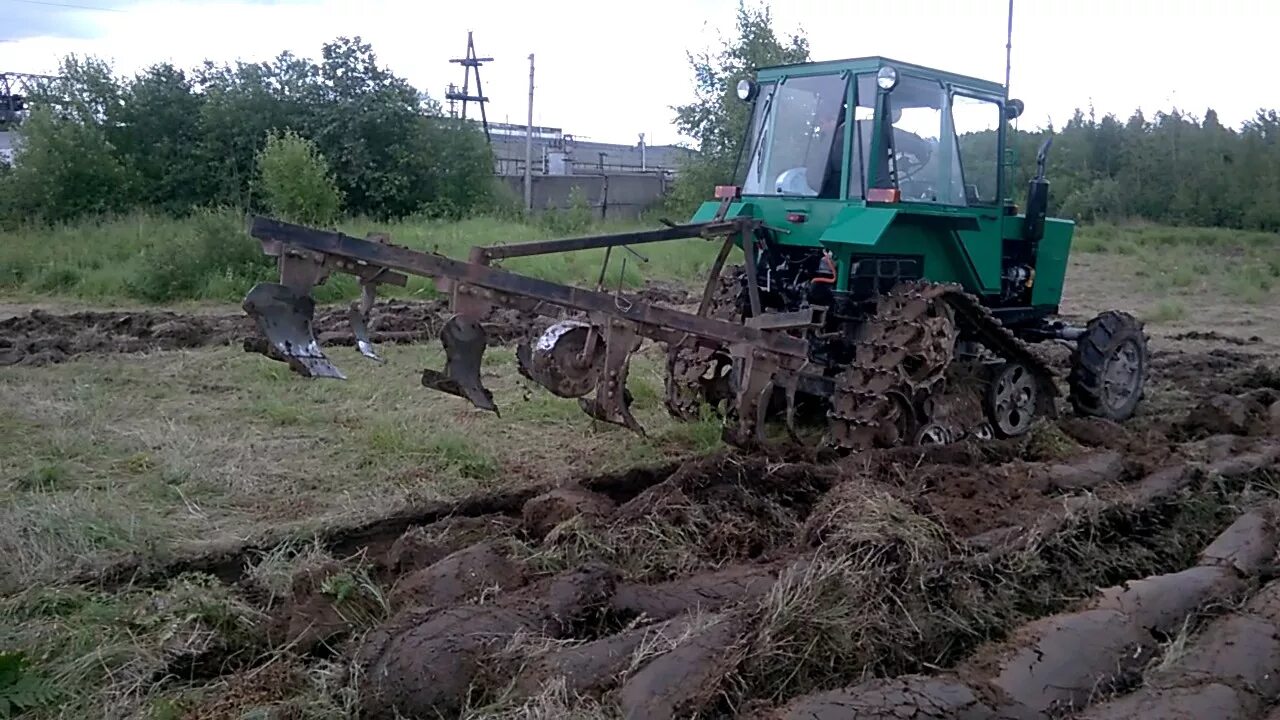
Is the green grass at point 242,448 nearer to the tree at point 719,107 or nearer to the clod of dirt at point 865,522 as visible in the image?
the clod of dirt at point 865,522

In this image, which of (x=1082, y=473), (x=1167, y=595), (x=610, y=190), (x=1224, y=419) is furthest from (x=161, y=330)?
(x=610, y=190)

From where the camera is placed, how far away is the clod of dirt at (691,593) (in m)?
4.23

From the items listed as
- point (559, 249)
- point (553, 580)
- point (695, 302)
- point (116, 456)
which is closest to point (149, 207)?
point (695, 302)

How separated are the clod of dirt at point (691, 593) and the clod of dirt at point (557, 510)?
0.74 m

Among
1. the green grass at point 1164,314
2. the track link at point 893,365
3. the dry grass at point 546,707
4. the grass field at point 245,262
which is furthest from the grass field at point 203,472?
the green grass at point 1164,314

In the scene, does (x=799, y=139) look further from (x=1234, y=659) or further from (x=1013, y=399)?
(x=1234, y=659)

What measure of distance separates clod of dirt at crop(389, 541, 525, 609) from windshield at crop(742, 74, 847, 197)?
3.47 metres

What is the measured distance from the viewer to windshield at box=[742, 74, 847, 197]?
6945 millimetres

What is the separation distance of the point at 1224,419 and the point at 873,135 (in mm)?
3170

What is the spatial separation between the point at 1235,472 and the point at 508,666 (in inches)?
173

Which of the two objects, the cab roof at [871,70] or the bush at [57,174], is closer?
the cab roof at [871,70]

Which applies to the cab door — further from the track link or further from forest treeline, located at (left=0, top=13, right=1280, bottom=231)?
forest treeline, located at (left=0, top=13, right=1280, bottom=231)

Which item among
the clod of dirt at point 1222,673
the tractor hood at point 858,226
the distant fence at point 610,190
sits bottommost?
the clod of dirt at point 1222,673

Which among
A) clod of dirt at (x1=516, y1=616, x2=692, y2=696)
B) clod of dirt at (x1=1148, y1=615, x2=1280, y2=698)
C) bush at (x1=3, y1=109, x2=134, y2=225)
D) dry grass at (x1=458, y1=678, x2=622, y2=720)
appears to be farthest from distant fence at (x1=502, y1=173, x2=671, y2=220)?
dry grass at (x1=458, y1=678, x2=622, y2=720)
